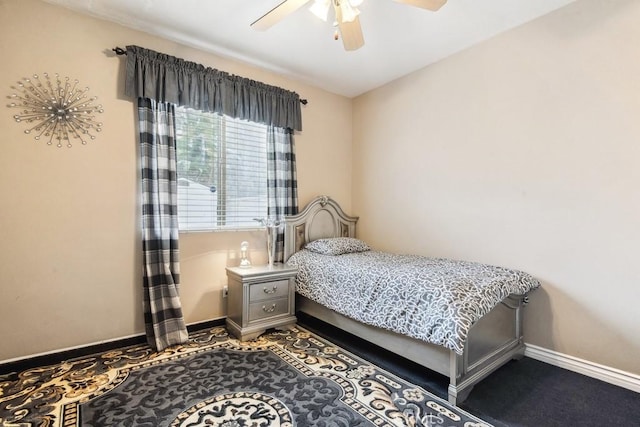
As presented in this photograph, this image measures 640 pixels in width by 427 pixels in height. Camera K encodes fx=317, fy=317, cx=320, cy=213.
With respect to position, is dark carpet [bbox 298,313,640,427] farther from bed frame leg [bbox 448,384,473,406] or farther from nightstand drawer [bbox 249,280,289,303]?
nightstand drawer [bbox 249,280,289,303]

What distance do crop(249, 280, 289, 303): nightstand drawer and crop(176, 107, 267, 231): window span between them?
695 mm

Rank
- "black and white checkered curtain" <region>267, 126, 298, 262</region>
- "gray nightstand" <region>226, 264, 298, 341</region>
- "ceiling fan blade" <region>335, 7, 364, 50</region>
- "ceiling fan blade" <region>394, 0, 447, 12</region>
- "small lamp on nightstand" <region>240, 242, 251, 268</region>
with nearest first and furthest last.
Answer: "ceiling fan blade" <region>394, 0, 447, 12</region> → "ceiling fan blade" <region>335, 7, 364, 50</region> → "gray nightstand" <region>226, 264, 298, 341</region> → "small lamp on nightstand" <region>240, 242, 251, 268</region> → "black and white checkered curtain" <region>267, 126, 298, 262</region>

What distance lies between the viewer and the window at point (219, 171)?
294 cm

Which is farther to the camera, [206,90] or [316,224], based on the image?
[316,224]

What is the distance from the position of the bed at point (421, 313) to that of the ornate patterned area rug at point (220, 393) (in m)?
0.23

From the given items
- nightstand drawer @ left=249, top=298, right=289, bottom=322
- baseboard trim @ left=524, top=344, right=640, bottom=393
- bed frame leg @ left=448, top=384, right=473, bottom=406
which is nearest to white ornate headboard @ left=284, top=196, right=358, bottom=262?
nightstand drawer @ left=249, top=298, right=289, bottom=322

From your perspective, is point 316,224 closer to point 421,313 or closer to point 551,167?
point 421,313

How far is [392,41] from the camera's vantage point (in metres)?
2.88

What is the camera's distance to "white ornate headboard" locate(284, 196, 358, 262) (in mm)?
3453

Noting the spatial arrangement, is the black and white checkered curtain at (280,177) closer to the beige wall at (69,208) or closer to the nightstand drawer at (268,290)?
the nightstand drawer at (268,290)

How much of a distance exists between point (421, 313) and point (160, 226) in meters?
2.15

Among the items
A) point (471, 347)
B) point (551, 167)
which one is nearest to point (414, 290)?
point (471, 347)

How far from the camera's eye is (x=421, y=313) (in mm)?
2025

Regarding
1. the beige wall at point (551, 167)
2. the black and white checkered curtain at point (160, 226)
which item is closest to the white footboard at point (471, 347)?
the beige wall at point (551, 167)
